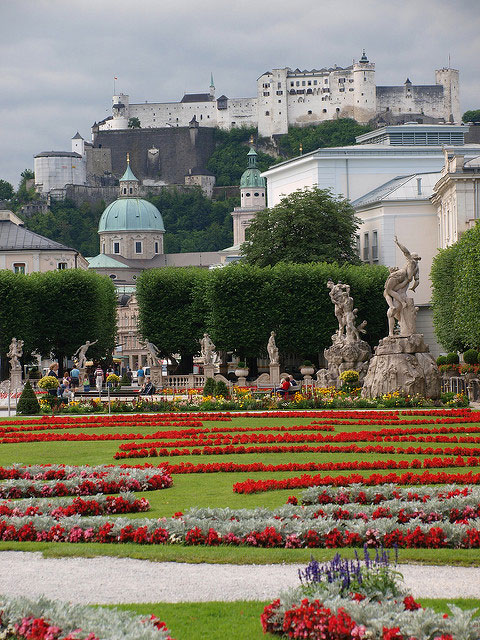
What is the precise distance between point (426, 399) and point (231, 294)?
88.3ft

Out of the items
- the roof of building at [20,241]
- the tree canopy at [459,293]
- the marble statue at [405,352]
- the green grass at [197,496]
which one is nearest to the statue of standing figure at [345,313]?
the tree canopy at [459,293]

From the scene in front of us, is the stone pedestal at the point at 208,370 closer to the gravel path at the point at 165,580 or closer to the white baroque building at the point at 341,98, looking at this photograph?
the gravel path at the point at 165,580

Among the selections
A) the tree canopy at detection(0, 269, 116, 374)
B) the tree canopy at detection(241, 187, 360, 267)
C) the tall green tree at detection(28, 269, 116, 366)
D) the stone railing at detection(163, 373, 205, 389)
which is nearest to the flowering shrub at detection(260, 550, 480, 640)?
the stone railing at detection(163, 373, 205, 389)

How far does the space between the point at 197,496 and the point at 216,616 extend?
656cm

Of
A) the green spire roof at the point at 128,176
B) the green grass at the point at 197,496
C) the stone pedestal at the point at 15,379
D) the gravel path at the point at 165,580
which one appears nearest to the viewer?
the gravel path at the point at 165,580

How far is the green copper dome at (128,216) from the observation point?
172 metres

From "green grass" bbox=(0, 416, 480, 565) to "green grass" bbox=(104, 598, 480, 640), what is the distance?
1735 millimetres

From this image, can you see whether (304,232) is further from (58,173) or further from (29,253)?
(58,173)

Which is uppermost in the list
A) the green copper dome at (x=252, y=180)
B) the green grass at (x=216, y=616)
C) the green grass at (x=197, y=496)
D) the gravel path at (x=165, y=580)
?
the green copper dome at (x=252, y=180)

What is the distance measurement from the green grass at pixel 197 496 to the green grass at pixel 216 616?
5.69 feet

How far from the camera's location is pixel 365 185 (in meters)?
85.3

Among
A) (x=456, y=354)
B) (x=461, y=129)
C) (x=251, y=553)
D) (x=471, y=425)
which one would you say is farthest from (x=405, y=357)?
(x=461, y=129)

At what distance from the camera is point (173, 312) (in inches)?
2586

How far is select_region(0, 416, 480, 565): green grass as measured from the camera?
11.7m
